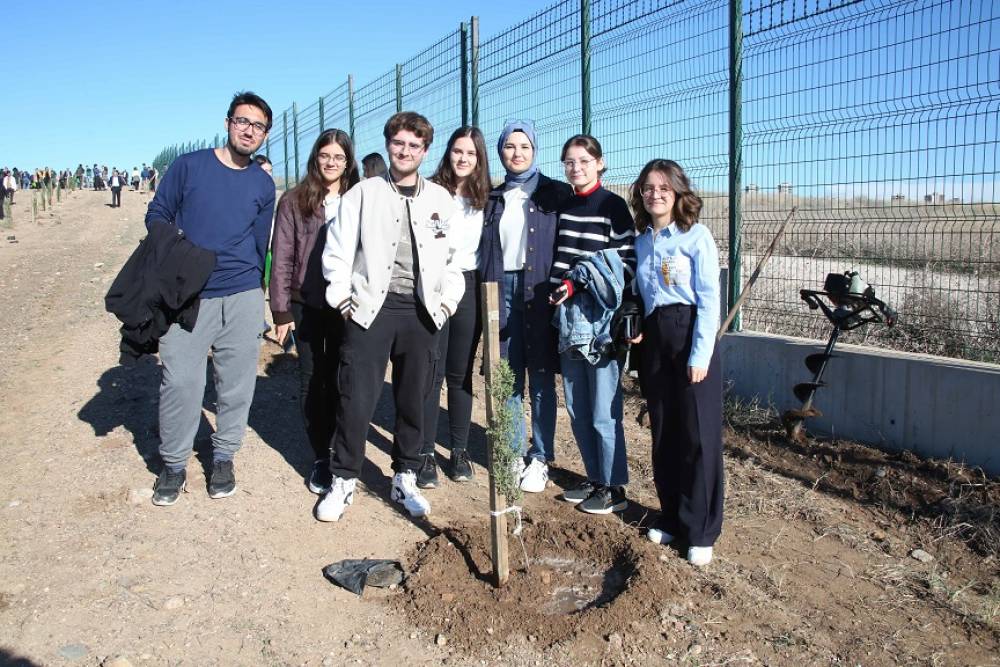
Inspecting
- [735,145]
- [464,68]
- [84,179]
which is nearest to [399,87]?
[464,68]

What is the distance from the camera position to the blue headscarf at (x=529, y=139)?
4160 millimetres

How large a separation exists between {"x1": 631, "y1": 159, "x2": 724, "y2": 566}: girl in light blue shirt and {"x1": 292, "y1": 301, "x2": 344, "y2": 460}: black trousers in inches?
65.5

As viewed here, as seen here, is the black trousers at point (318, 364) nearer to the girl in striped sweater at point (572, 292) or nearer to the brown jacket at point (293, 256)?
the brown jacket at point (293, 256)

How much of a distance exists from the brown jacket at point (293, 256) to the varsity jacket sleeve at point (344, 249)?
47 cm

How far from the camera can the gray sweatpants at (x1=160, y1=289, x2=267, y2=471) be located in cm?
416

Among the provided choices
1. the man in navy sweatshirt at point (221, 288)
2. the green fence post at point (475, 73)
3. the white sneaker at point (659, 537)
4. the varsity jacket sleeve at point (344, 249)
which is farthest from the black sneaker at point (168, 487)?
the green fence post at point (475, 73)

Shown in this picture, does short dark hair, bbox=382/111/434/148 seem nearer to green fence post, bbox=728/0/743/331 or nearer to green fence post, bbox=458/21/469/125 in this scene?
green fence post, bbox=728/0/743/331

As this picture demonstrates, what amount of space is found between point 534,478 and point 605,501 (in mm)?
464

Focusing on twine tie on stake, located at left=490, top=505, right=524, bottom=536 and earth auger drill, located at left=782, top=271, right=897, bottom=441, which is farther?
earth auger drill, located at left=782, top=271, right=897, bottom=441

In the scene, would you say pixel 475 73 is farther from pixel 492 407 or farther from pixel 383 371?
pixel 492 407

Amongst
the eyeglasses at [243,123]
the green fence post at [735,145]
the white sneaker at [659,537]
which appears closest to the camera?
the white sneaker at [659,537]

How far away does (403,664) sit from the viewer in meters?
2.93

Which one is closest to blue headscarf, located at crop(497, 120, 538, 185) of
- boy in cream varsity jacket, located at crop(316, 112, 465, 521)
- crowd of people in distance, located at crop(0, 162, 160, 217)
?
boy in cream varsity jacket, located at crop(316, 112, 465, 521)

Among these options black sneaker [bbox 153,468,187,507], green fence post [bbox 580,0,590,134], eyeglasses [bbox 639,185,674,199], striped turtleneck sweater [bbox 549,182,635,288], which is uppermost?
green fence post [bbox 580,0,590,134]
